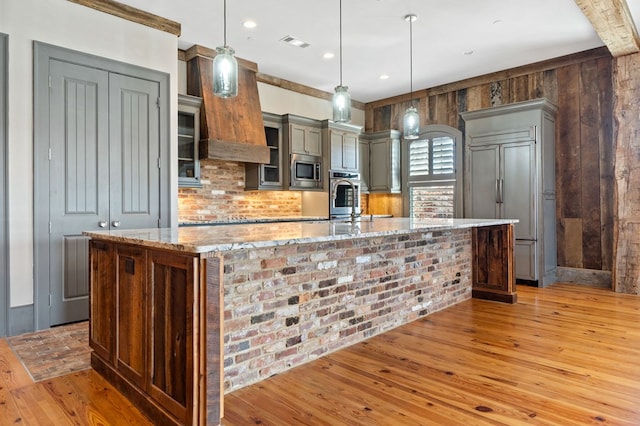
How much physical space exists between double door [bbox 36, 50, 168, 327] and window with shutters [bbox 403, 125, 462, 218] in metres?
4.28

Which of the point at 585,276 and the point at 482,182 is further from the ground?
the point at 482,182

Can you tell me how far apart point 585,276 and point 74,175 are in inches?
238

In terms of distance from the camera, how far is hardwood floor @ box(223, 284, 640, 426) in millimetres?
2023

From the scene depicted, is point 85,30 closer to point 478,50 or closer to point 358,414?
point 358,414

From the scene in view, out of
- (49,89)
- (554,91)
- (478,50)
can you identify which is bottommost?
(49,89)

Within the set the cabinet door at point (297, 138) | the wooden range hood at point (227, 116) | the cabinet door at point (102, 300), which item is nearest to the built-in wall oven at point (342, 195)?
the cabinet door at point (297, 138)

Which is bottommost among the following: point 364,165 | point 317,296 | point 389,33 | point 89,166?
point 317,296

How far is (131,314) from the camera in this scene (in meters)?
2.18

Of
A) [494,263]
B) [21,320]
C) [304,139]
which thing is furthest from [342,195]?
[21,320]

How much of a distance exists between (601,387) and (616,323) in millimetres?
1617

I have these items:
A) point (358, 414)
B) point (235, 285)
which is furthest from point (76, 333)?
point (358, 414)

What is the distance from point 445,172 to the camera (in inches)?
258

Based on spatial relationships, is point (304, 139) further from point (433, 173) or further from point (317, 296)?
point (317, 296)

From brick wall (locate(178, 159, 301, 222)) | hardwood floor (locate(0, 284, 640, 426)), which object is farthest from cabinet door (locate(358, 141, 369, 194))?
hardwood floor (locate(0, 284, 640, 426))
